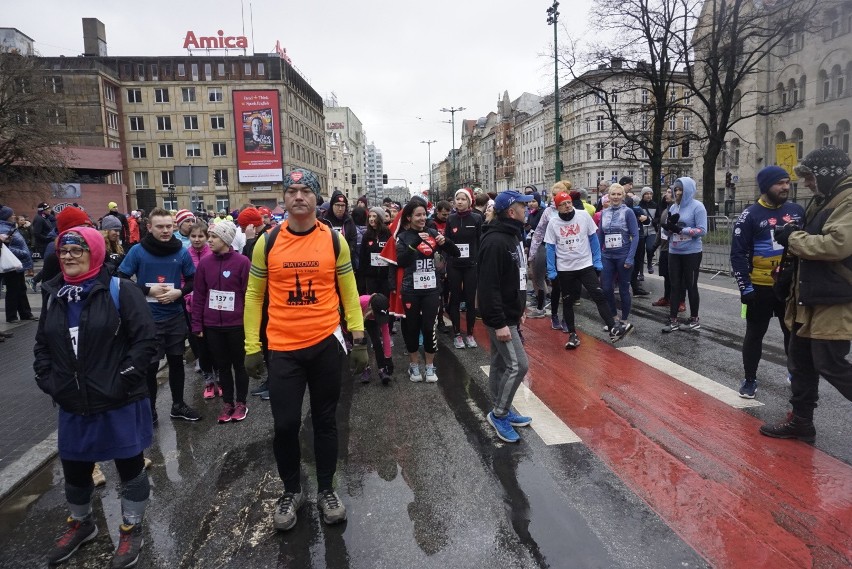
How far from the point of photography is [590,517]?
3.46 metres

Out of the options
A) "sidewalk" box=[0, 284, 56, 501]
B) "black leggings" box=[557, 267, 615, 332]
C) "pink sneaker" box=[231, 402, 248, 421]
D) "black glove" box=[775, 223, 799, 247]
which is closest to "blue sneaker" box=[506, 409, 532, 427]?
"black glove" box=[775, 223, 799, 247]

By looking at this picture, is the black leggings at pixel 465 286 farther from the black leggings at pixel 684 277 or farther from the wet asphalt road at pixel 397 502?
the black leggings at pixel 684 277

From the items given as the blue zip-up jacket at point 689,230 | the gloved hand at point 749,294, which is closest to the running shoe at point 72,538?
the gloved hand at point 749,294

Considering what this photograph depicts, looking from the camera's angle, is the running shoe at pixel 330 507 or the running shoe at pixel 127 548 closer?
the running shoe at pixel 127 548

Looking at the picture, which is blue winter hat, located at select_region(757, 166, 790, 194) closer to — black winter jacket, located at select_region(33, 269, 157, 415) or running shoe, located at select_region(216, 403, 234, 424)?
black winter jacket, located at select_region(33, 269, 157, 415)

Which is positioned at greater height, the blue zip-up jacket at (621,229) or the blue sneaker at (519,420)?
the blue zip-up jacket at (621,229)

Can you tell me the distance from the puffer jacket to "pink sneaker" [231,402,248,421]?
4963 millimetres

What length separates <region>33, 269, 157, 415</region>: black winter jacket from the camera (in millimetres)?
3082

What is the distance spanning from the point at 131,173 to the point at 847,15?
7175cm

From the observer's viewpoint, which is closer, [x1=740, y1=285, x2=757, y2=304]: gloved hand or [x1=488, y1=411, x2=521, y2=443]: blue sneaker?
[x1=488, y1=411, x2=521, y2=443]: blue sneaker

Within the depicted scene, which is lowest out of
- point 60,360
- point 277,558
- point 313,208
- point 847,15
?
point 277,558

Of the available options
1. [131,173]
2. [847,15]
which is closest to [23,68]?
[131,173]

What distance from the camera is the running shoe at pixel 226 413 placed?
211 inches

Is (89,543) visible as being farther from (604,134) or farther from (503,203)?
(604,134)
